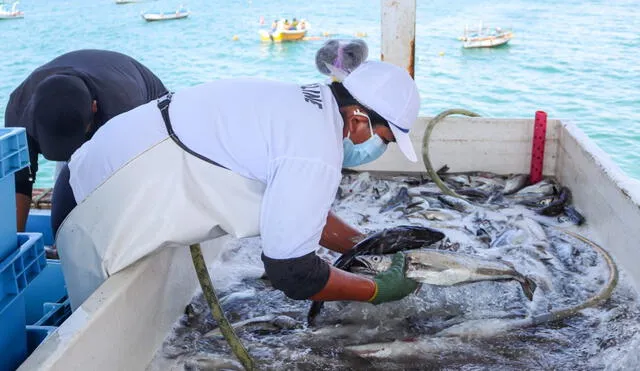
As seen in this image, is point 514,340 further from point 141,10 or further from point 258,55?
point 141,10

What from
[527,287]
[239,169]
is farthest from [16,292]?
[527,287]

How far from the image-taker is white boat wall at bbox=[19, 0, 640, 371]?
8.20 ft

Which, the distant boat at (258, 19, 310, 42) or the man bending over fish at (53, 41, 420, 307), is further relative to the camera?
the distant boat at (258, 19, 310, 42)

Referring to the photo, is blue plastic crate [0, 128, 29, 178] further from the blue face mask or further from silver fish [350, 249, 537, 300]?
silver fish [350, 249, 537, 300]

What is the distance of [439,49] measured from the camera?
2598 centimetres

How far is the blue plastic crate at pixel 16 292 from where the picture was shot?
8.34 feet

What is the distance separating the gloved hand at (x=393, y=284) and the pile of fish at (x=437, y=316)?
2.5 inches

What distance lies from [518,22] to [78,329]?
31923 mm

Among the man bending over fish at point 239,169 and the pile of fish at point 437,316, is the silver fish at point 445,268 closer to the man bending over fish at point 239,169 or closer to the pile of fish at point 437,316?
the pile of fish at point 437,316

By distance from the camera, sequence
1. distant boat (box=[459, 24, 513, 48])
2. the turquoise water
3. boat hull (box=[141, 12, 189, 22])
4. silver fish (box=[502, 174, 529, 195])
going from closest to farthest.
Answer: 1. silver fish (box=[502, 174, 529, 195])
2. the turquoise water
3. distant boat (box=[459, 24, 513, 48])
4. boat hull (box=[141, 12, 189, 22])

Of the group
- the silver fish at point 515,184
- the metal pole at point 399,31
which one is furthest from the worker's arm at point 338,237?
the metal pole at point 399,31

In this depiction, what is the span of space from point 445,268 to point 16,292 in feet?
6.62

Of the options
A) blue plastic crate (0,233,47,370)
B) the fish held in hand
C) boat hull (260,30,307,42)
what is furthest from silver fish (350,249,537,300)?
boat hull (260,30,307,42)

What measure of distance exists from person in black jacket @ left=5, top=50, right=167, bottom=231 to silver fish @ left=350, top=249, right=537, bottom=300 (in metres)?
1.60
